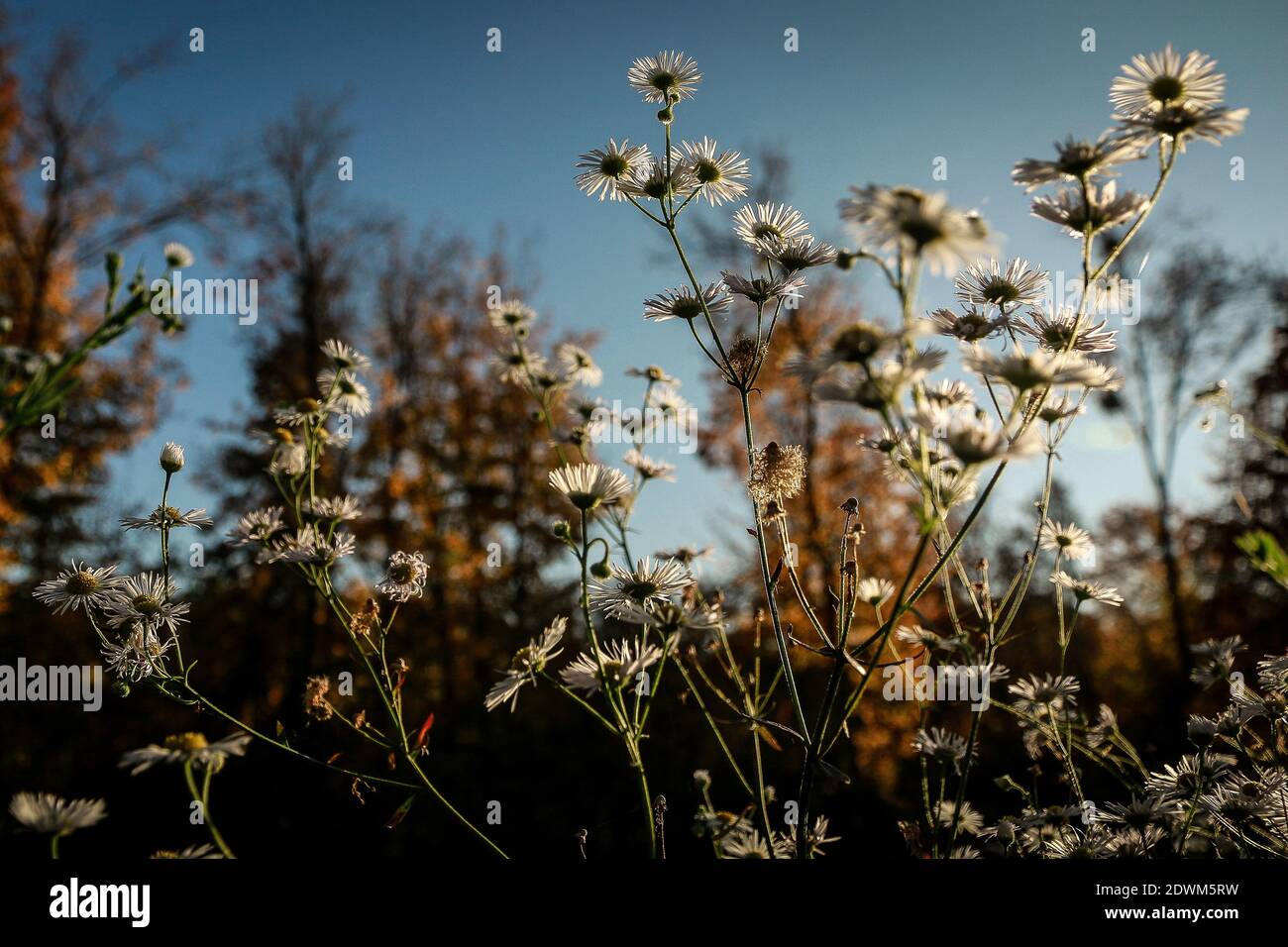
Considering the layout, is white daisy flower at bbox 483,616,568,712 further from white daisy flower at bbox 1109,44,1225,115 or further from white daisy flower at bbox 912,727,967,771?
white daisy flower at bbox 1109,44,1225,115

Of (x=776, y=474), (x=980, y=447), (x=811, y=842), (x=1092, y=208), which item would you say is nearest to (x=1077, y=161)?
(x=1092, y=208)

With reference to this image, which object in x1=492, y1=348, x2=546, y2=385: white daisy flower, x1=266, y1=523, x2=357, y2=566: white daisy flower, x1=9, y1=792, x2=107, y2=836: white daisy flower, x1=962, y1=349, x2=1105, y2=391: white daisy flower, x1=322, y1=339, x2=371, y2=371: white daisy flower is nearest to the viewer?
x1=9, y1=792, x2=107, y2=836: white daisy flower

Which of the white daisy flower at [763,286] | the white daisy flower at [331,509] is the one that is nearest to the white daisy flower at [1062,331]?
the white daisy flower at [763,286]

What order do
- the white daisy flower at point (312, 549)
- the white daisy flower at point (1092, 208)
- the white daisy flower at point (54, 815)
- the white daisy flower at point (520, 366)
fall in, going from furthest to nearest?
the white daisy flower at point (520, 366) → the white daisy flower at point (312, 549) → the white daisy flower at point (1092, 208) → the white daisy flower at point (54, 815)

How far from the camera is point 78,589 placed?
66.4 inches

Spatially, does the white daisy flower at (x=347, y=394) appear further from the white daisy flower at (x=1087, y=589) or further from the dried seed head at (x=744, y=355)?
the white daisy flower at (x=1087, y=589)

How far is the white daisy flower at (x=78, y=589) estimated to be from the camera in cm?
155

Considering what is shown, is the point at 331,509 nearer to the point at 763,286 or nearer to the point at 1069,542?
the point at 763,286

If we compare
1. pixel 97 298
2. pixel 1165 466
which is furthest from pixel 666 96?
pixel 1165 466

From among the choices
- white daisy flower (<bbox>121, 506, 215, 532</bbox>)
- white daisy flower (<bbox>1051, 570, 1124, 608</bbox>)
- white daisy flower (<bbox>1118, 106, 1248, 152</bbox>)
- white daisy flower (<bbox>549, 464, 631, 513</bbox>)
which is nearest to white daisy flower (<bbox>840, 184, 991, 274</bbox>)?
white daisy flower (<bbox>1118, 106, 1248, 152</bbox>)

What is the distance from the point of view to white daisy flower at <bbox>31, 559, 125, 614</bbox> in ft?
5.09

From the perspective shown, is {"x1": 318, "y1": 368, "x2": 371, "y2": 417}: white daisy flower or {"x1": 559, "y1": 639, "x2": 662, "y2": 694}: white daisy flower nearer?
{"x1": 559, "y1": 639, "x2": 662, "y2": 694}: white daisy flower
